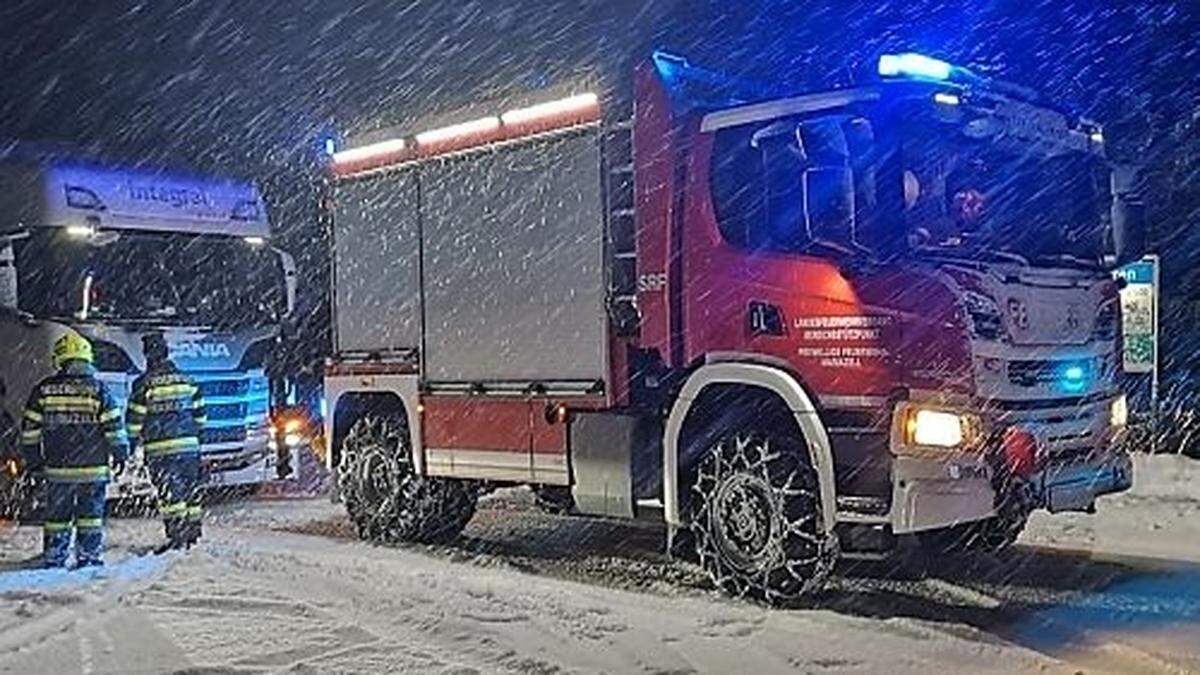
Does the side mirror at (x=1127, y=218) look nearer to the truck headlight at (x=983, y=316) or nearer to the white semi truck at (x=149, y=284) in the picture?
the truck headlight at (x=983, y=316)

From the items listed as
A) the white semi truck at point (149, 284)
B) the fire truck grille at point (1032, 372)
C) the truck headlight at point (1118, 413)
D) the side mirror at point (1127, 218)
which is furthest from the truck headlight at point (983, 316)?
the white semi truck at point (149, 284)

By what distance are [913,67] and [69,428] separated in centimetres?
658

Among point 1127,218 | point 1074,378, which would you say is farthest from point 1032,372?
point 1127,218

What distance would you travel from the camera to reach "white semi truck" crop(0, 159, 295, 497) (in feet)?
41.3

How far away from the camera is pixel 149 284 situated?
13336 millimetres

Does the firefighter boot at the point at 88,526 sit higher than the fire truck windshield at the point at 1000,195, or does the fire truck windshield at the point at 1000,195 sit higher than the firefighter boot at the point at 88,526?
the fire truck windshield at the point at 1000,195

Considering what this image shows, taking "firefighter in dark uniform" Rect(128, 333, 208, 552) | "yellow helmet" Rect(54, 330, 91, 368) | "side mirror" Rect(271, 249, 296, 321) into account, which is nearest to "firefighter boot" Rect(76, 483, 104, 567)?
"firefighter in dark uniform" Rect(128, 333, 208, 552)

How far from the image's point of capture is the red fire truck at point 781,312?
24.6 feet

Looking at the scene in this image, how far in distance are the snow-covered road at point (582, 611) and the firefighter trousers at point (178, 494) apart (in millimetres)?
258

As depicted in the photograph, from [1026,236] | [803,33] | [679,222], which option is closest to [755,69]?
[679,222]

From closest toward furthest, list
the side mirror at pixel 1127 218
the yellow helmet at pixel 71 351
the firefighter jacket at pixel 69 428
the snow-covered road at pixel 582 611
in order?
the snow-covered road at pixel 582 611
the side mirror at pixel 1127 218
the firefighter jacket at pixel 69 428
the yellow helmet at pixel 71 351

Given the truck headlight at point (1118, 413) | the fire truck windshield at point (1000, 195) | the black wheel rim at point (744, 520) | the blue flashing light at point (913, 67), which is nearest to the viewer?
the fire truck windshield at point (1000, 195)

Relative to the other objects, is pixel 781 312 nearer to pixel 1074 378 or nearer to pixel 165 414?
pixel 1074 378

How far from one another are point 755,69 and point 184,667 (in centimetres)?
605
